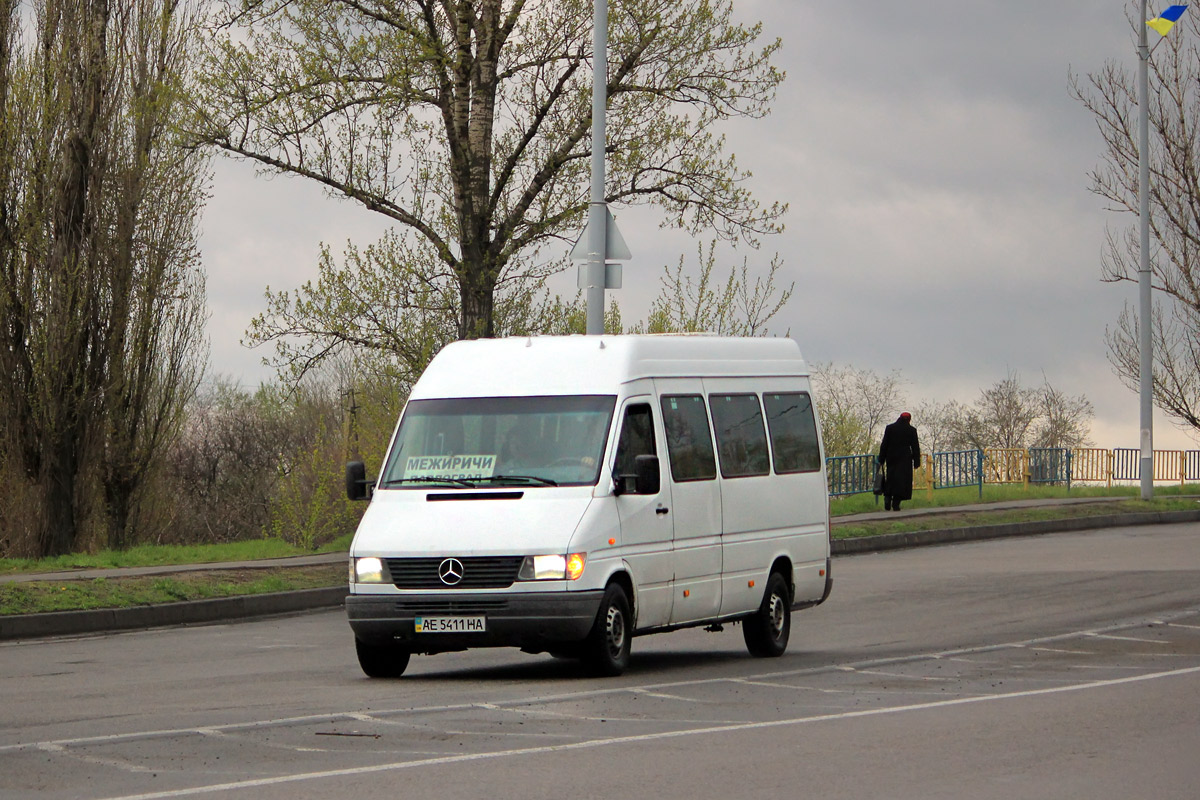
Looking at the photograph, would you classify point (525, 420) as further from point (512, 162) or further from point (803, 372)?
point (512, 162)

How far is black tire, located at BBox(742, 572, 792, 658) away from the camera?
44.9ft

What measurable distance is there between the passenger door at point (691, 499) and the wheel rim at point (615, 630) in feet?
2.64

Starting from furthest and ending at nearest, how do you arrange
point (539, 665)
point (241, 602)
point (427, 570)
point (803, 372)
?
point (241, 602)
point (803, 372)
point (539, 665)
point (427, 570)

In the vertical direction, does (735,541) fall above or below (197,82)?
below

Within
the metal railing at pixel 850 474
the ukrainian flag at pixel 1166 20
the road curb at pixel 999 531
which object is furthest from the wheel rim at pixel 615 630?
the ukrainian flag at pixel 1166 20

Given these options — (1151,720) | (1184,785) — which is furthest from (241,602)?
(1184,785)

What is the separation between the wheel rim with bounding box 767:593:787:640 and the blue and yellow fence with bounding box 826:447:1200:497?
1773 cm

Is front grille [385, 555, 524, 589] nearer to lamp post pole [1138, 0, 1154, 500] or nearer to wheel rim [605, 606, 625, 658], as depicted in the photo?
wheel rim [605, 606, 625, 658]

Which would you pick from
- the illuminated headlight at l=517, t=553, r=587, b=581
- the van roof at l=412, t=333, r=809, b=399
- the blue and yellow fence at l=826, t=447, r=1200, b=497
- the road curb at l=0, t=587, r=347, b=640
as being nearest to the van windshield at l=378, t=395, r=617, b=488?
the van roof at l=412, t=333, r=809, b=399

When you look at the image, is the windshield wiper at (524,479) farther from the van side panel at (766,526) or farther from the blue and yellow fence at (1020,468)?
the blue and yellow fence at (1020,468)

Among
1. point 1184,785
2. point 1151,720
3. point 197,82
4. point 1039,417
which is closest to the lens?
point 1184,785

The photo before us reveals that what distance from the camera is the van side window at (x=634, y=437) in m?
12.3

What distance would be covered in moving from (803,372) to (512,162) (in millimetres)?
14212

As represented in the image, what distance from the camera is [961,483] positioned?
123 feet
